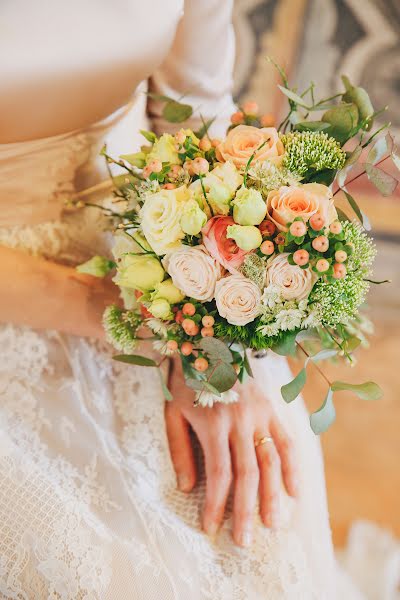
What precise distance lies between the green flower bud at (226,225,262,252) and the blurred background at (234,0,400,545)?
1236 mm

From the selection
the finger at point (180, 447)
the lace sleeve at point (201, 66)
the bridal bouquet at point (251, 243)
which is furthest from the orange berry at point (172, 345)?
the lace sleeve at point (201, 66)

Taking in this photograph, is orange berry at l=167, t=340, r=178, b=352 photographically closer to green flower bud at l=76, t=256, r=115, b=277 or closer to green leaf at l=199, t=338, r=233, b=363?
green leaf at l=199, t=338, r=233, b=363

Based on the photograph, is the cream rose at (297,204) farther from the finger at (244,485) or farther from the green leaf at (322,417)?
the finger at (244,485)

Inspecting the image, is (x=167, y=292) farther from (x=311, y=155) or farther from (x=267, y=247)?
(x=311, y=155)

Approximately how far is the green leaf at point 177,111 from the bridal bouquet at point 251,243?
0.11 meters

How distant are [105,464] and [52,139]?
48 cm

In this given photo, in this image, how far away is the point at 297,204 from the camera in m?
0.72

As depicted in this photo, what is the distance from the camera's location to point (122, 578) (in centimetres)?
77

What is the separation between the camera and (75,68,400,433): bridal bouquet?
0.73m

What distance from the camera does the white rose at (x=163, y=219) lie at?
737mm

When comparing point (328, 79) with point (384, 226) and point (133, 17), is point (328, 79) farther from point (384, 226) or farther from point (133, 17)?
point (133, 17)

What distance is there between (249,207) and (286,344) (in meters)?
0.17

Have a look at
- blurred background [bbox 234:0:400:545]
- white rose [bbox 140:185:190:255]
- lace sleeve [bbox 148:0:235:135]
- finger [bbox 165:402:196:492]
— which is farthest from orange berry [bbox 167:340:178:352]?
blurred background [bbox 234:0:400:545]

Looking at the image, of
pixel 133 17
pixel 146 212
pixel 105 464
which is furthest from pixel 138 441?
pixel 133 17
